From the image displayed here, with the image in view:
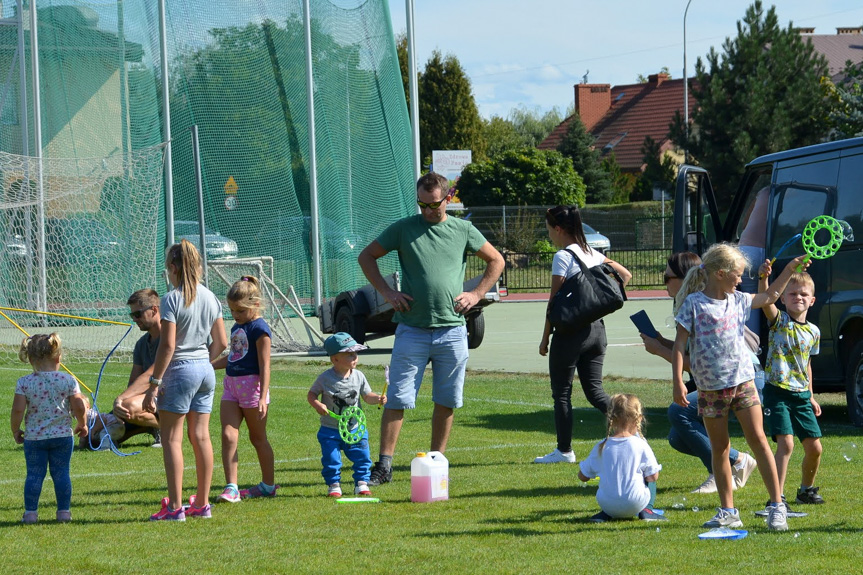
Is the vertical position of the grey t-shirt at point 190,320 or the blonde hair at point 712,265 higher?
the blonde hair at point 712,265

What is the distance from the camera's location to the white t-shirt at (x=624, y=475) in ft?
21.0

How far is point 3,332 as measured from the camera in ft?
62.7

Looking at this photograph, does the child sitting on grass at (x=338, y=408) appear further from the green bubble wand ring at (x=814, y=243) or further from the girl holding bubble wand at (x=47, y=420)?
the green bubble wand ring at (x=814, y=243)

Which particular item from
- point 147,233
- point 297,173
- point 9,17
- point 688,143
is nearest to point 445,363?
point 147,233

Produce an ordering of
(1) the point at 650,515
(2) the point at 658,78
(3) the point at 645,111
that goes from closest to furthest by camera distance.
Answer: (1) the point at 650,515 → (3) the point at 645,111 → (2) the point at 658,78

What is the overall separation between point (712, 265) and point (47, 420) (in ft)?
12.7

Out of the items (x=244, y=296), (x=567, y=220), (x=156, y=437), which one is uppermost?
(x=567, y=220)

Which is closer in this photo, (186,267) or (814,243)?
(814,243)

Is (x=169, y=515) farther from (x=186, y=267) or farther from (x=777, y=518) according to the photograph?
(x=777, y=518)

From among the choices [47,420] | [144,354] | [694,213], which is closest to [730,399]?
[47,420]

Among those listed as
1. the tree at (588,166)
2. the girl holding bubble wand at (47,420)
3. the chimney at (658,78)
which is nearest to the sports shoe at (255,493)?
the girl holding bubble wand at (47,420)

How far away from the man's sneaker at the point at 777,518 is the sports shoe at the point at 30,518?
159 inches

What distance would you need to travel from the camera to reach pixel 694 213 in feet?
Answer: 39.4

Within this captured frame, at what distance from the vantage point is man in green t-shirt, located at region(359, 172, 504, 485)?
784cm
